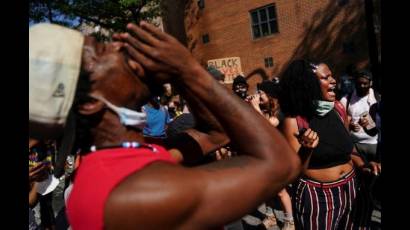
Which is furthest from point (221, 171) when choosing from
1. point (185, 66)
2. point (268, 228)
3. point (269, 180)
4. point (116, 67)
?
point (268, 228)

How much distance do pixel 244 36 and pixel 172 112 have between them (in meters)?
12.7

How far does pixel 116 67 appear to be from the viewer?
148cm

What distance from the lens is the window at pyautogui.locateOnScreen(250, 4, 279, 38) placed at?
20594 mm

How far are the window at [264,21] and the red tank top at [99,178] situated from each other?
19942 mm

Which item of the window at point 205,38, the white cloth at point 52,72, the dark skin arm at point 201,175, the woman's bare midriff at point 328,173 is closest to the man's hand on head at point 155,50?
the dark skin arm at point 201,175

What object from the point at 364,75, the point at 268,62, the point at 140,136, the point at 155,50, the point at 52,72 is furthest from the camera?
the point at 268,62

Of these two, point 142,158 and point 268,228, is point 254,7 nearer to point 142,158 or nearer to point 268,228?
point 268,228

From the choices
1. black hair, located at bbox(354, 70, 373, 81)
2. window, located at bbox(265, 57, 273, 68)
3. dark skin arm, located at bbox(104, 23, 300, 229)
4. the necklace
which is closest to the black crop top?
dark skin arm, located at bbox(104, 23, 300, 229)

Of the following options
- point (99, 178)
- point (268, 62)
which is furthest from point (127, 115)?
point (268, 62)

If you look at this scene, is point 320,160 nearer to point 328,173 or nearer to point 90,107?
point 328,173

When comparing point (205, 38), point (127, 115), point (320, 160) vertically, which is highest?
point (205, 38)

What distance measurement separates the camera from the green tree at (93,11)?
16.0 metres

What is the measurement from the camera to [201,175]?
4.32 ft

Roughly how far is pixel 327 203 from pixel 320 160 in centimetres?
35
